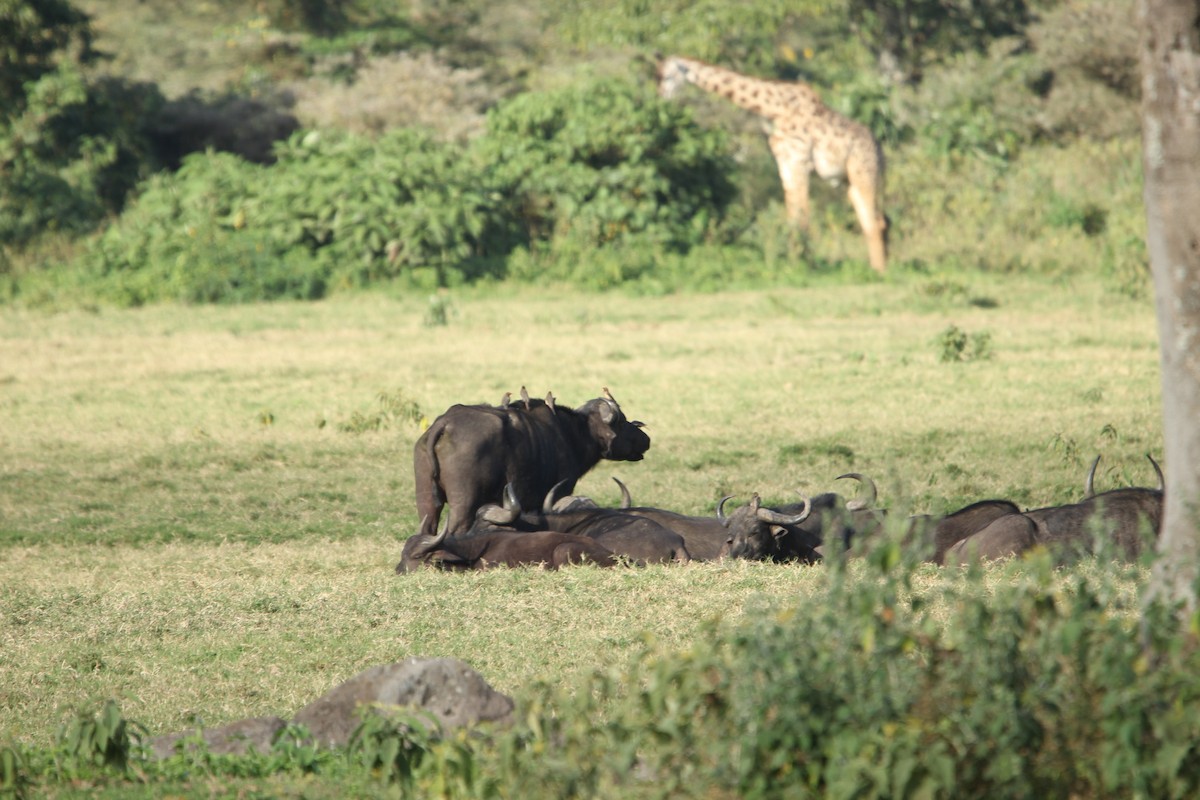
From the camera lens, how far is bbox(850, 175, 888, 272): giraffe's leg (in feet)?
59.7

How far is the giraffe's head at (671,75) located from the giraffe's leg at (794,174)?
1.67 m

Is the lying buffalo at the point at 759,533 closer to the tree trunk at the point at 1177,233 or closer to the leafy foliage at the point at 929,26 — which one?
the tree trunk at the point at 1177,233

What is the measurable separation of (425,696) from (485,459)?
10.5 ft

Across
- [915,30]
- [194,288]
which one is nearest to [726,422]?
[194,288]

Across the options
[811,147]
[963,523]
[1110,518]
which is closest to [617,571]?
[963,523]

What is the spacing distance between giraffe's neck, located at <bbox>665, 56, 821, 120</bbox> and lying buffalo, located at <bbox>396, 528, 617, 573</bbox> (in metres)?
12.9

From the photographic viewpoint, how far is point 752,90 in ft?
63.7

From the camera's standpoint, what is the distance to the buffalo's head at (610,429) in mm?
8383

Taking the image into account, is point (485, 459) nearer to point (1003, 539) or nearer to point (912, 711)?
point (1003, 539)

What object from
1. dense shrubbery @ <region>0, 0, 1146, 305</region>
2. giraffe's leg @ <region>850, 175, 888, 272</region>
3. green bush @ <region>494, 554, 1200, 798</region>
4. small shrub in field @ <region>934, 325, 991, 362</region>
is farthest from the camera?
giraffe's leg @ <region>850, 175, 888, 272</region>

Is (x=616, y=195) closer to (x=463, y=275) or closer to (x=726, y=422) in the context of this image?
(x=463, y=275)

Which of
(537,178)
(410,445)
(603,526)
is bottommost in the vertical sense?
(410,445)

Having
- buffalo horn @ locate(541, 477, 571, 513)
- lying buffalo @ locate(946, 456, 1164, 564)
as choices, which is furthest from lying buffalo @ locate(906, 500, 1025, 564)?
buffalo horn @ locate(541, 477, 571, 513)

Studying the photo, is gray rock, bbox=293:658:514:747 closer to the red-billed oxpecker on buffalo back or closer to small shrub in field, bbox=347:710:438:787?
small shrub in field, bbox=347:710:438:787
